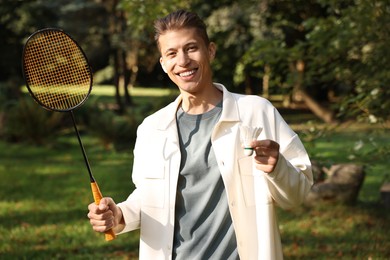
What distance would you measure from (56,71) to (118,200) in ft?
20.9

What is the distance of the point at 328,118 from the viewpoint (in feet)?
71.8

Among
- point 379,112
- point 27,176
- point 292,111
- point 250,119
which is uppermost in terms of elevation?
point 250,119

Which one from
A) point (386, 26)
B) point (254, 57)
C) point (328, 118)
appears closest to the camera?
A: point (386, 26)

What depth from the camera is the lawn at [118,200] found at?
6.79 meters

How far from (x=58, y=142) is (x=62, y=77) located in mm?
13255

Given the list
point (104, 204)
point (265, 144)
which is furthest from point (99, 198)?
point (265, 144)

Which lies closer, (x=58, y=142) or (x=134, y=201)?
(x=134, y=201)

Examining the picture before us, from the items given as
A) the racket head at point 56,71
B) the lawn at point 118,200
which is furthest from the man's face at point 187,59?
the lawn at point 118,200

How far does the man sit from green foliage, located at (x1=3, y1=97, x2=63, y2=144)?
43.9 ft

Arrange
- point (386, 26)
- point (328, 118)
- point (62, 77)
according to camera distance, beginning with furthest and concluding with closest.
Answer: point (328, 118)
point (386, 26)
point (62, 77)

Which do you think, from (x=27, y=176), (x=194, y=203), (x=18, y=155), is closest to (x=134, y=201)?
(x=194, y=203)

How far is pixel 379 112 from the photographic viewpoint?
610cm

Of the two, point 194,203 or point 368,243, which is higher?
point 194,203

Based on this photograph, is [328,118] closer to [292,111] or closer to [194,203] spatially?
[292,111]
